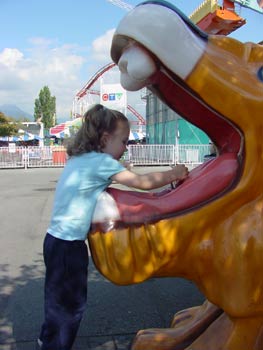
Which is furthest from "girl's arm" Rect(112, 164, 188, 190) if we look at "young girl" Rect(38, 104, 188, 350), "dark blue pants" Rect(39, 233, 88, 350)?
A: "dark blue pants" Rect(39, 233, 88, 350)

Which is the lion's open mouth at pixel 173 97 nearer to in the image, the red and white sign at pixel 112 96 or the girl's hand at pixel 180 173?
the girl's hand at pixel 180 173

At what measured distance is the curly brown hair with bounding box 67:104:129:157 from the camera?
211 centimetres

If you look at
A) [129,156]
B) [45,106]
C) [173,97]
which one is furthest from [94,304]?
[45,106]

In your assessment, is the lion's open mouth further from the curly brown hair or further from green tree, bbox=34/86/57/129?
green tree, bbox=34/86/57/129

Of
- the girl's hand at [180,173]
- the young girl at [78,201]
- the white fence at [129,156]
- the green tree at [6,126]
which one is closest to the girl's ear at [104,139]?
the young girl at [78,201]

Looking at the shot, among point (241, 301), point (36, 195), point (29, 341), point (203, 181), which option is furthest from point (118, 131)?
point (36, 195)

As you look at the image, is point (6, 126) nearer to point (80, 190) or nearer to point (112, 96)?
point (112, 96)

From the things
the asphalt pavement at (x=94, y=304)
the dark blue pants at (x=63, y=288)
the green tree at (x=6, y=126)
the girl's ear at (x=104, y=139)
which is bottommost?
the asphalt pavement at (x=94, y=304)

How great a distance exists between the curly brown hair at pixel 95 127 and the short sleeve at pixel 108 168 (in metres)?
0.09

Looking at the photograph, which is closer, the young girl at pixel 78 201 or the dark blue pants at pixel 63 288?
the young girl at pixel 78 201

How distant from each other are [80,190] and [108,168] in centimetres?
17

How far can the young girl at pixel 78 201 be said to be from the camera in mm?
2080

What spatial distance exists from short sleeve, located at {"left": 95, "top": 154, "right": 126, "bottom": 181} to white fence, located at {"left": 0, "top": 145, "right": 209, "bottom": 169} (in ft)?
61.5

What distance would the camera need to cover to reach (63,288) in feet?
7.42
